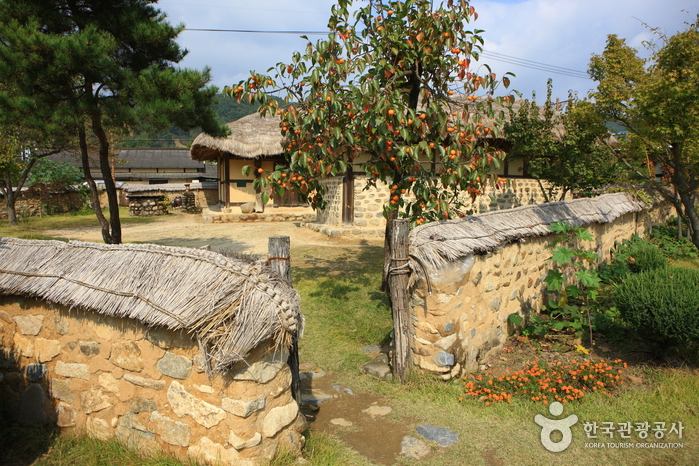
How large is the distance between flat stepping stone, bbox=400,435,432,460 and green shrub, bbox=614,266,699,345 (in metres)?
2.35

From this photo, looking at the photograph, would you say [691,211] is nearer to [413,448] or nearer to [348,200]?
[413,448]

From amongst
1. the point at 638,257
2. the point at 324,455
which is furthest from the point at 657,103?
the point at 324,455

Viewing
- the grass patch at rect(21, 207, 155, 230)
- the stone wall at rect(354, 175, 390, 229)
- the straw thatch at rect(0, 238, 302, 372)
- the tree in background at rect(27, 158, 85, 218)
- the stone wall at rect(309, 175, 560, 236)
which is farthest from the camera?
the tree in background at rect(27, 158, 85, 218)

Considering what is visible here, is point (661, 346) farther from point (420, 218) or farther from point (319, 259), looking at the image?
point (319, 259)

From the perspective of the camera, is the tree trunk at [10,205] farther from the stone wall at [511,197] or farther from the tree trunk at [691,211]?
the tree trunk at [691,211]

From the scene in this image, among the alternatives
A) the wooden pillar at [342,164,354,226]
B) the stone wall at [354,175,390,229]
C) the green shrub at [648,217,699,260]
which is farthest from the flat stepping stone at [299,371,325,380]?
the wooden pillar at [342,164,354,226]

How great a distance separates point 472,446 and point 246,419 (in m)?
1.53

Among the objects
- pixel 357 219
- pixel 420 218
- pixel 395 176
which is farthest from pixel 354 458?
pixel 357 219

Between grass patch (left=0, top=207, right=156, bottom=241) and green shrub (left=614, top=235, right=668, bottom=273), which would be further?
grass patch (left=0, top=207, right=156, bottom=241)

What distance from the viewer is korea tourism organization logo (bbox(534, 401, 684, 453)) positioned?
295 centimetres

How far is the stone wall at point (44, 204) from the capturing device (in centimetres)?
1638

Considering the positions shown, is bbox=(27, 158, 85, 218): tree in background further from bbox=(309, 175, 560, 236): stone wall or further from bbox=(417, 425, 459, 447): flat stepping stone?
bbox=(417, 425, 459, 447): flat stepping stone

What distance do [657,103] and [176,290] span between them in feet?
20.7

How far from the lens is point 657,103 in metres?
5.79
